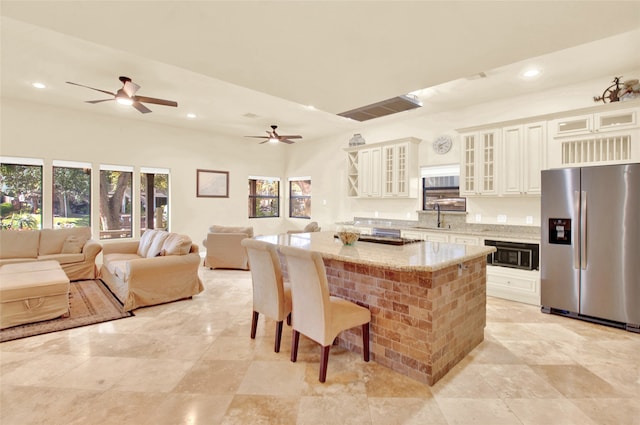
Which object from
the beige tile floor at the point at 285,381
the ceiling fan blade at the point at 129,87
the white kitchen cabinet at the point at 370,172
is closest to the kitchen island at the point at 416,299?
the beige tile floor at the point at 285,381

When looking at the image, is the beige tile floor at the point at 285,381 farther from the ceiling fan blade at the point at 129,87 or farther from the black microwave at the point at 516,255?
the ceiling fan blade at the point at 129,87

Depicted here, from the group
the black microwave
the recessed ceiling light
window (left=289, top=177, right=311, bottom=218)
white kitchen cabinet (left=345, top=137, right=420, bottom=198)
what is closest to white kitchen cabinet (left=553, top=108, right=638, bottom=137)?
the recessed ceiling light

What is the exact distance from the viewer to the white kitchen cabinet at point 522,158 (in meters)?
4.15

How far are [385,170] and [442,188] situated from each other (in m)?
1.10

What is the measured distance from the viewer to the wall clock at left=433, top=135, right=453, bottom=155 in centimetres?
537

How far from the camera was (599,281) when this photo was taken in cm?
341

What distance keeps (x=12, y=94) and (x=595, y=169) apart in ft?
27.1

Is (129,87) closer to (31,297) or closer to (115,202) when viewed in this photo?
(31,297)

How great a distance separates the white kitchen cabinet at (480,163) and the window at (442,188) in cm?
41

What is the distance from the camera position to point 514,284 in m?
4.16

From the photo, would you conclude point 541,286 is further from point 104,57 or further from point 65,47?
point 65,47

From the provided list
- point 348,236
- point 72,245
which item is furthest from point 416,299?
point 72,245

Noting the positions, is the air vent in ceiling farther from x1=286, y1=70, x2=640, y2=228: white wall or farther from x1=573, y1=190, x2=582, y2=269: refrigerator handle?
x1=573, y1=190, x2=582, y2=269: refrigerator handle

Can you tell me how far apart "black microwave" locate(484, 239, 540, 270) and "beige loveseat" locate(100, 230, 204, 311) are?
4.05 metres
